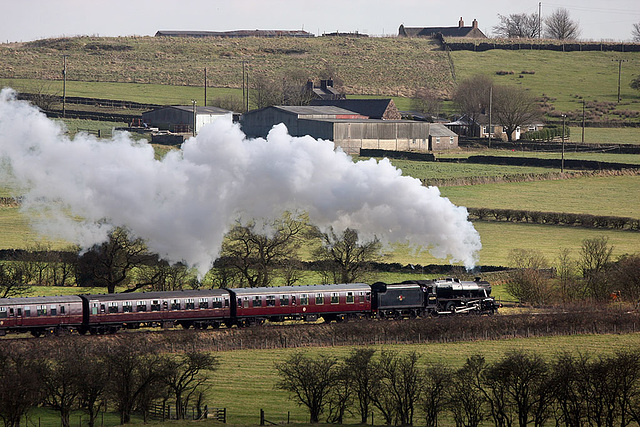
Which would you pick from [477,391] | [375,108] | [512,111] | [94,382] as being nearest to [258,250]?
[477,391]

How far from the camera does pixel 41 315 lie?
5531 centimetres

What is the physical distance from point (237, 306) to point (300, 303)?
14.1 ft

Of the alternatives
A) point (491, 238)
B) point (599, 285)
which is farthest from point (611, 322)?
point (491, 238)

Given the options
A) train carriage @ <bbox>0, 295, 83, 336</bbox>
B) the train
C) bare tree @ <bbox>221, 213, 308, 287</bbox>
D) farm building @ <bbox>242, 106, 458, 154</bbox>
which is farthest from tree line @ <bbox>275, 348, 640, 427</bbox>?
farm building @ <bbox>242, 106, 458, 154</bbox>

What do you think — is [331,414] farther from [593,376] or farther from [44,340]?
[44,340]

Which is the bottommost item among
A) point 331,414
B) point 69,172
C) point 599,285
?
point 331,414

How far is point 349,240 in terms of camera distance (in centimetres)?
7069

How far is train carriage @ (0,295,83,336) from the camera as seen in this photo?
54.4 metres

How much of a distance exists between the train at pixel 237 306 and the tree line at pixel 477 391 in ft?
36.6

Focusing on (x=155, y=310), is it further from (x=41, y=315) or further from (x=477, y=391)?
(x=477, y=391)

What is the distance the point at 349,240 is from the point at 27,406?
30942 millimetres

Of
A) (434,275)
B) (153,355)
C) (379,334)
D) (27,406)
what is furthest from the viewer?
(434,275)

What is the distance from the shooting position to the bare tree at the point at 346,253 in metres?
71.4

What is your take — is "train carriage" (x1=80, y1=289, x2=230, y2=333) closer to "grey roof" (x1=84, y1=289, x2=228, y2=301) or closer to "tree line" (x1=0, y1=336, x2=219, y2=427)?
"grey roof" (x1=84, y1=289, x2=228, y2=301)
